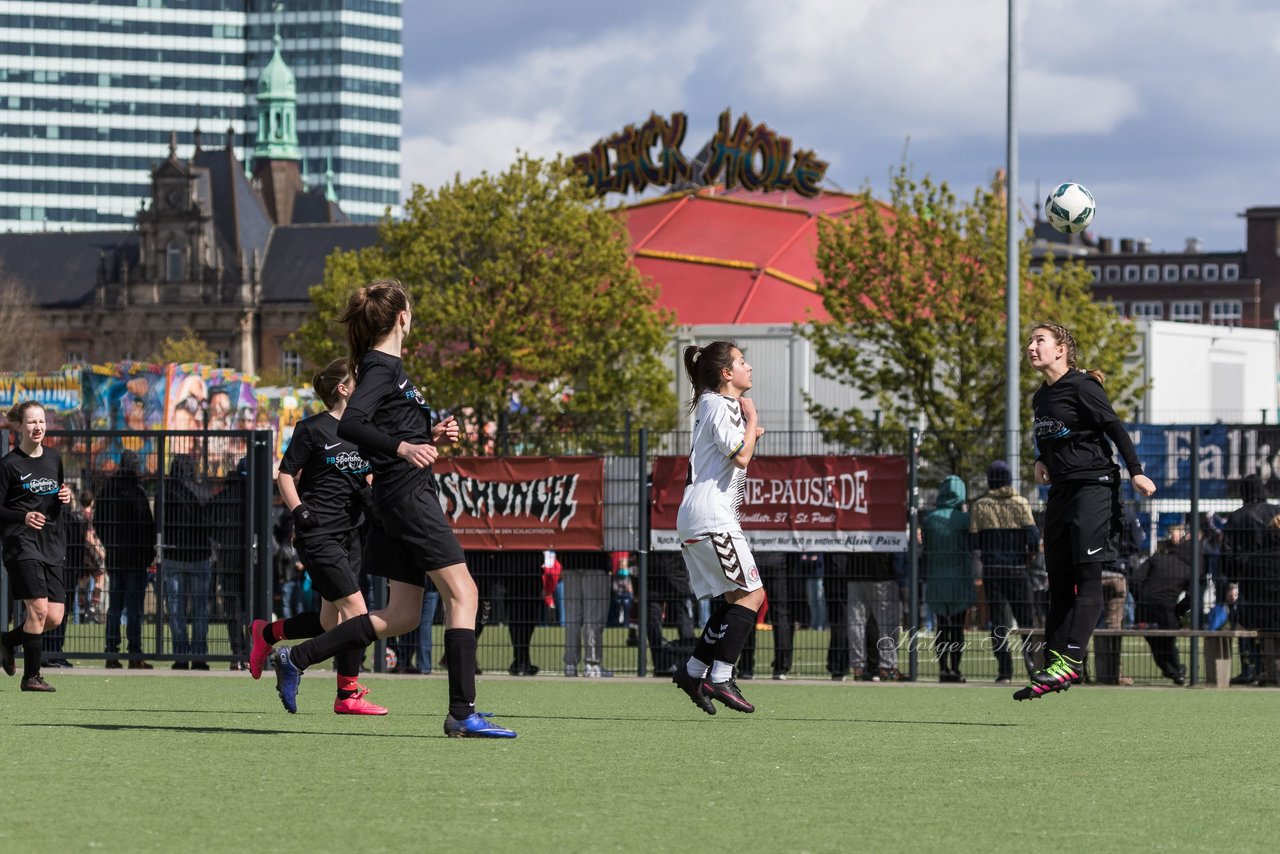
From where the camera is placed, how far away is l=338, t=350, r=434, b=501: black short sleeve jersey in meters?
8.36

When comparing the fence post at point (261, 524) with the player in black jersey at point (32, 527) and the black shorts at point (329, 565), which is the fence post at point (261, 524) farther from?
the black shorts at point (329, 565)

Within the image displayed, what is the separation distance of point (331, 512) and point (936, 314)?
98.7ft

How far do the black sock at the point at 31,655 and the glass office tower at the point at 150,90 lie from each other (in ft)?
462

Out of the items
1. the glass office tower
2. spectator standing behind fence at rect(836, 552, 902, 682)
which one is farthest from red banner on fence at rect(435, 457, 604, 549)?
the glass office tower

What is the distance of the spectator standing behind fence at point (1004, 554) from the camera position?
15.7 meters

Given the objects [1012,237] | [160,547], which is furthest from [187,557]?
[1012,237]

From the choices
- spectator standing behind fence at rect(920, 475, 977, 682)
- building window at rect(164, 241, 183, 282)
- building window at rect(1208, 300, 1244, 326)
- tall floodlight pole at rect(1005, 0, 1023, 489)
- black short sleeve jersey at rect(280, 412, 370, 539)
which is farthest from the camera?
building window at rect(1208, 300, 1244, 326)

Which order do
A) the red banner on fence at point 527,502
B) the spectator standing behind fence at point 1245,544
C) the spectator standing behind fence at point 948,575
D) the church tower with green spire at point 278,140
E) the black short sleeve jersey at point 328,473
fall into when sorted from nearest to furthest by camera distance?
the black short sleeve jersey at point 328,473 → the spectator standing behind fence at point 1245,544 → the spectator standing behind fence at point 948,575 → the red banner on fence at point 527,502 → the church tower with green spire at point 278,140

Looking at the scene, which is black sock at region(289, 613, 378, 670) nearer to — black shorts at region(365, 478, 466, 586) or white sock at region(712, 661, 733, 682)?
black shorts at region(365, 478, 466, 586)

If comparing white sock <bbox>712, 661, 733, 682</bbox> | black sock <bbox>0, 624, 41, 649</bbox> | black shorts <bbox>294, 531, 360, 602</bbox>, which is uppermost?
black shorts <bbox>294, 531, 360, 602</bbox>

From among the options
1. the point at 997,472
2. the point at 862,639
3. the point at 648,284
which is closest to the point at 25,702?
the point at 862,639

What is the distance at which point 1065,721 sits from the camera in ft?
35.6

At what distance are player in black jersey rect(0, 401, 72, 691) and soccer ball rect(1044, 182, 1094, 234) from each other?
723cm

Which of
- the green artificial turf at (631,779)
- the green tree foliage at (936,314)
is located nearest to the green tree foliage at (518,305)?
the green tree foliage at (936,314)
